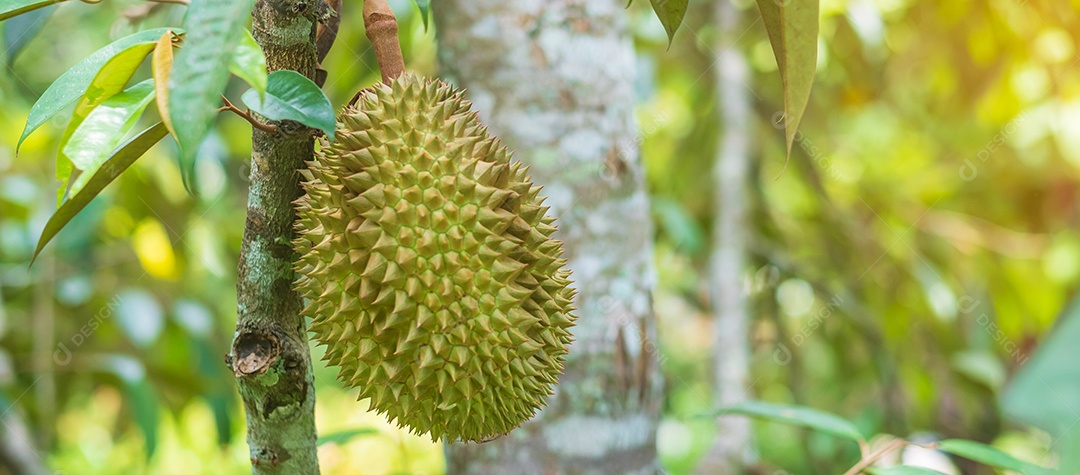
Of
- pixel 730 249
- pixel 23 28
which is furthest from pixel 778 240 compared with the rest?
pixel 23 28

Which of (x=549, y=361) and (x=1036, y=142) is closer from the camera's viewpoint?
(x=549, y=361)

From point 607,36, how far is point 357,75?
0.85m

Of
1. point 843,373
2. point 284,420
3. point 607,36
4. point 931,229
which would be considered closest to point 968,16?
point 931,229

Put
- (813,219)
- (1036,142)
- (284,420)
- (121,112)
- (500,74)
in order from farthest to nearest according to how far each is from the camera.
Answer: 1. (1036,142)
2. (813,219)
3. (500,74)
4. (284,420)
5. (121,112)

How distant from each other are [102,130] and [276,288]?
200mm

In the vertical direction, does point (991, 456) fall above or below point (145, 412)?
above

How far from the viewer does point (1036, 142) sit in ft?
10.6

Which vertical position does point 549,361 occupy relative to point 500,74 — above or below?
below

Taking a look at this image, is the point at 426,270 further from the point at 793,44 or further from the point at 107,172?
the point at 793,44

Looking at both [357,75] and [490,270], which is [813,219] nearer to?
[357,75]

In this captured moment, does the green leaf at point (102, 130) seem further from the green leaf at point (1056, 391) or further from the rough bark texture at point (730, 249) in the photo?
the rough bark texture at point (730, 249)

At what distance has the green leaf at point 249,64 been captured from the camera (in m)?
0.51

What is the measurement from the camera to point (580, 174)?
4.34 feet

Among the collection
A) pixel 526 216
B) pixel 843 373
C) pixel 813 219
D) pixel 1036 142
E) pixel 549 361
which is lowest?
pixel 549 361
